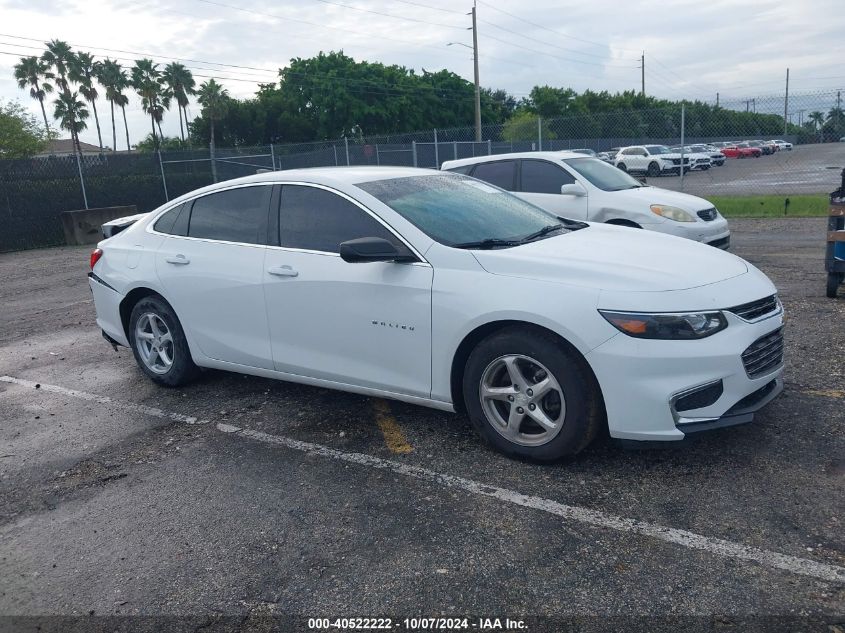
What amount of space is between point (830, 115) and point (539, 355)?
16.1 m

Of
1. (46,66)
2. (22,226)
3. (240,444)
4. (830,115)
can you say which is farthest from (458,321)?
(46,66)

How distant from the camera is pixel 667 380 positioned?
3.52 metres

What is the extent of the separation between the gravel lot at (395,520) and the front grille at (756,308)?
2.40ft

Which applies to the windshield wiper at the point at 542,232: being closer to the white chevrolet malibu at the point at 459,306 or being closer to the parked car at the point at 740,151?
the white chevrolet malibu at the point at 459,306

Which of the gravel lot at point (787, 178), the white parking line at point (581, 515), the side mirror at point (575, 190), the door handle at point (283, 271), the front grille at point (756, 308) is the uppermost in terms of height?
the side mirror at point (575, 190)

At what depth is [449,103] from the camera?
69.6 m

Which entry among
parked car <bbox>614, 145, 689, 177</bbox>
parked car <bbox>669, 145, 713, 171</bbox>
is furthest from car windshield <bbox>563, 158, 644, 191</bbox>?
parked car <bbox>614, 145, 689, 177</bbox>

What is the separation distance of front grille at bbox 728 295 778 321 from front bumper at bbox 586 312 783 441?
0.09m

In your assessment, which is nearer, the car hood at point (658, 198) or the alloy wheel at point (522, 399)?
the alloy wheel at point (522, 399)

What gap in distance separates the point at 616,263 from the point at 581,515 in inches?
52.4

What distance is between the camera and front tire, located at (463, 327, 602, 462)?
368 cm

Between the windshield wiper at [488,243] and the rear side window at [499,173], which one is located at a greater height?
the rear side window at [499,173]

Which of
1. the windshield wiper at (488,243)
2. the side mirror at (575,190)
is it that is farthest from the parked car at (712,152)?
the windshield wiper at (488,243)

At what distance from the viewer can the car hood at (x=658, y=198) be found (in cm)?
905
